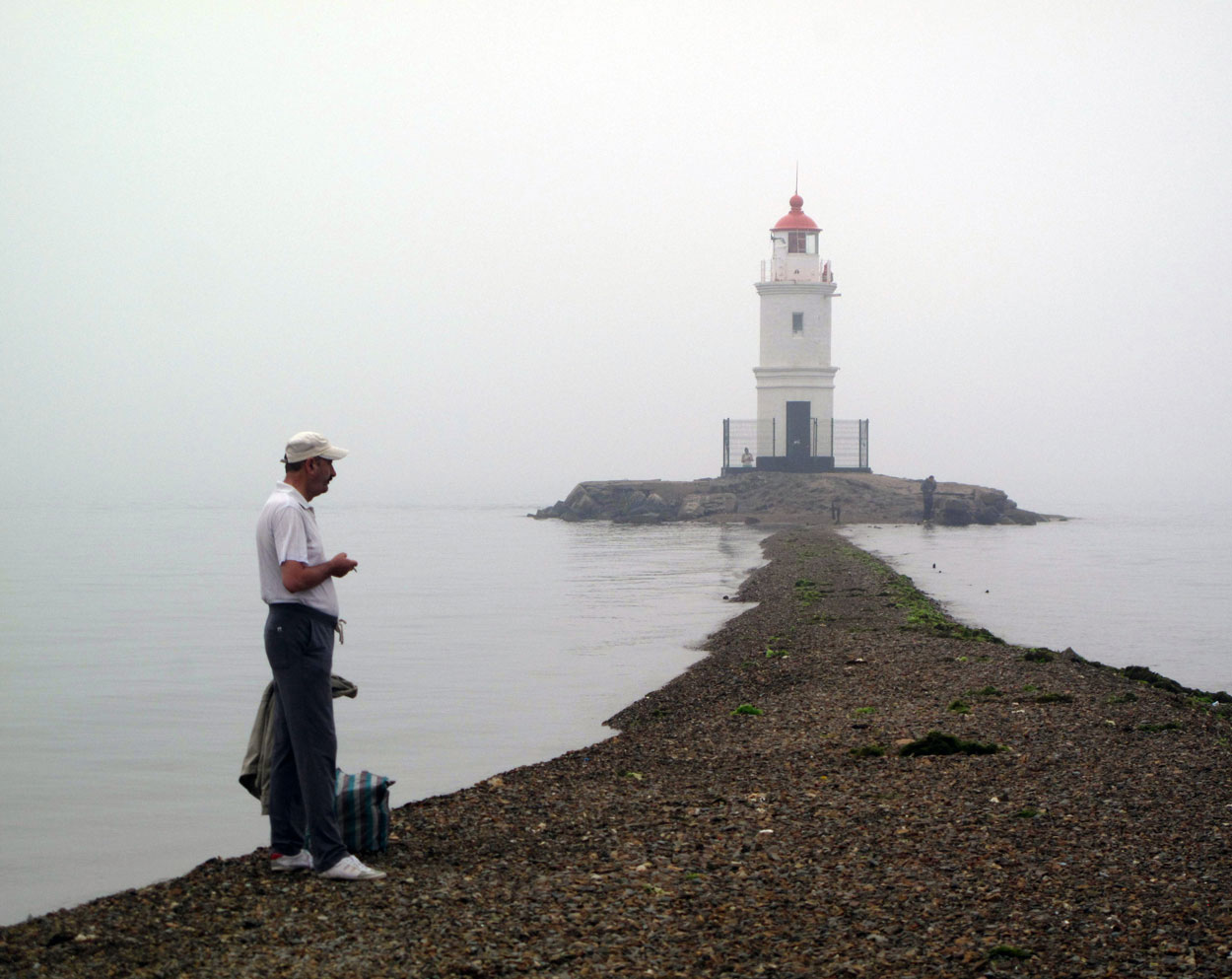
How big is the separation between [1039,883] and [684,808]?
241 centimetres

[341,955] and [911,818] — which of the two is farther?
[911,818]

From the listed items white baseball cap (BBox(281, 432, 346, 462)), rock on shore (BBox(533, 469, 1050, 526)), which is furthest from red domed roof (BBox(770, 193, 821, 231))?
white baseball cap (BBox(281, 432, 346, 462))

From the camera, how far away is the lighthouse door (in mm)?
60031

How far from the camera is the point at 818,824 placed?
744 cm

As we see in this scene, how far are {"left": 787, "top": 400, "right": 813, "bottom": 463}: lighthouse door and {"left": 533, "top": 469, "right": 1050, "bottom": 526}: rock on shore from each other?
97 centimetres

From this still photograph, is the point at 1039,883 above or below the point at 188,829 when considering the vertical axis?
above

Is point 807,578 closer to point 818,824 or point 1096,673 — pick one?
point 1096,673

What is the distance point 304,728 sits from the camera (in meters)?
6.26

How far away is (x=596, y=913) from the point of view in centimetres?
584

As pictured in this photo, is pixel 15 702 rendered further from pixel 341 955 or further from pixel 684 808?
pixel 341 955

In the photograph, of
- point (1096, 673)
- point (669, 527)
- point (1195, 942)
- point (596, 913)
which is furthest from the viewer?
point (669, 527)

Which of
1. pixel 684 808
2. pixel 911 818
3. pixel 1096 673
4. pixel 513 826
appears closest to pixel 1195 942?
pixel 911 818

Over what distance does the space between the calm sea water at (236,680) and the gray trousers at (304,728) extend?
220cm

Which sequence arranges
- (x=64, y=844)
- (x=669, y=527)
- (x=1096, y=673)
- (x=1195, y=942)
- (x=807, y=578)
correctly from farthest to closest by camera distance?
(x=669, y=527), (x=807, y=578), (x=1096, y=673), (x=64, y=844), (x=1195, y=942)
